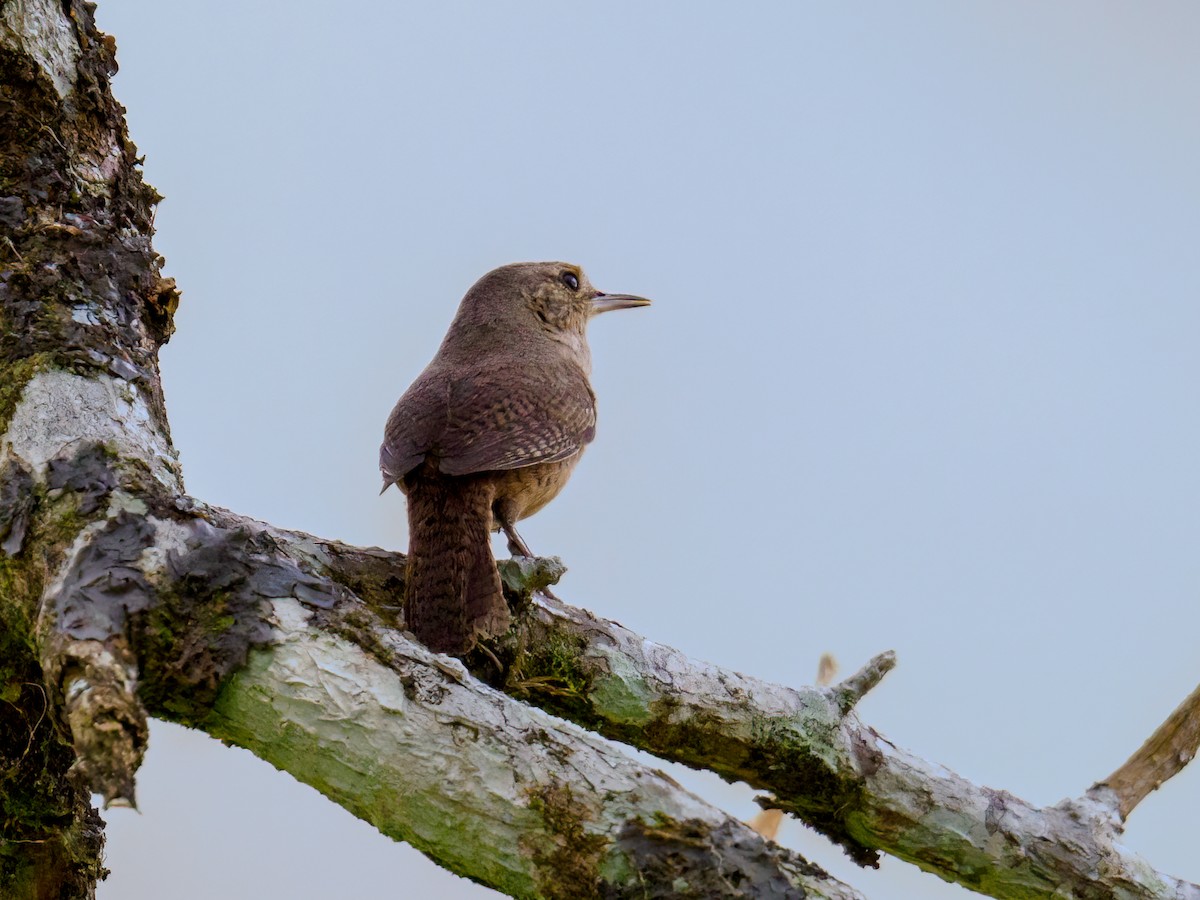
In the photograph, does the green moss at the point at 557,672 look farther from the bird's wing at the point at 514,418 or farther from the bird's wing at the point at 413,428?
the bird's wing at the point at 413,428

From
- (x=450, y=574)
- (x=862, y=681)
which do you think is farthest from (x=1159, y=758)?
(x=450, y=574)

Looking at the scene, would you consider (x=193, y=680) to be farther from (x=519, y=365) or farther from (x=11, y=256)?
(x=519, y=365)

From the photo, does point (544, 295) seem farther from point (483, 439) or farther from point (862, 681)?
point (862, 681)

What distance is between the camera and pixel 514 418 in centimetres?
359

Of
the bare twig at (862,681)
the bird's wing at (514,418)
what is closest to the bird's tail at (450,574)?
the bird's wing at (514,418)

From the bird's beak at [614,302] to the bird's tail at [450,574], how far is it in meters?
1.89

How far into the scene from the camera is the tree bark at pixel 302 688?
174 centimetres

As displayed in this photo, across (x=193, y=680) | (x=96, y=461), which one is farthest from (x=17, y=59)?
(x=193, y=680)

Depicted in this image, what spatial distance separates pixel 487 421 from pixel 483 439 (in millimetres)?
126

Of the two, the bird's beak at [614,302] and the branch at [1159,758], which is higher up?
the bird's beak at [614,302]

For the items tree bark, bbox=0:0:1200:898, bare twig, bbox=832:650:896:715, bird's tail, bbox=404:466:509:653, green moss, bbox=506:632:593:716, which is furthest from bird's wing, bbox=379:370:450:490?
bare twig, bbox=832:650:896:715

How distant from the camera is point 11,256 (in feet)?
8.81

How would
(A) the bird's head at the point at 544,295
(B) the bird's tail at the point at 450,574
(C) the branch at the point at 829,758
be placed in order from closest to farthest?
(B) the bird's tail at the point at 450,574
(C) the branch at the point at 829,758
(A) the bird's head at the point at 544,295

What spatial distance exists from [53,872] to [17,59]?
1.76m
